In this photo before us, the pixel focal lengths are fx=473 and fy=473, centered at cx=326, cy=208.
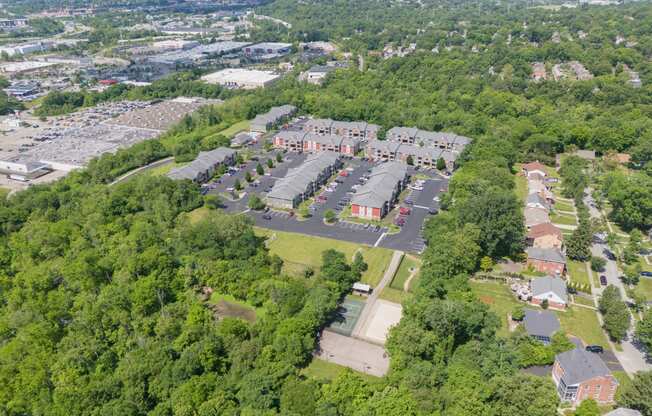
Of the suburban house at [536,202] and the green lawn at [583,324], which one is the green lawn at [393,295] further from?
the suburban house at [536,202]

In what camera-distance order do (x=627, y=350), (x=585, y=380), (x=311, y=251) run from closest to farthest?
(x=585, y=380) → (x=627, y=350) → (x=311, y=251)

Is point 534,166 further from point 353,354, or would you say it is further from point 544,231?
point 353,354

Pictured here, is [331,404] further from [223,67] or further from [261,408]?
[223,67]

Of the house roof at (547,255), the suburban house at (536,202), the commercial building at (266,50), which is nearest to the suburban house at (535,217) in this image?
the suburban house at (536,202)

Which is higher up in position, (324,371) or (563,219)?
(324,371)

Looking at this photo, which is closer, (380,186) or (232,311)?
(232,311)

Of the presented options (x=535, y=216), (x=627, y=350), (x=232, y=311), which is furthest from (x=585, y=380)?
(x=232, y=311)

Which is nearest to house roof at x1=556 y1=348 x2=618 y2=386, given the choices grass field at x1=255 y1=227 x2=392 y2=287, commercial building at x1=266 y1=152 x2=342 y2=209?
grass field at x1=255 y1=227 x2=392 y2=287

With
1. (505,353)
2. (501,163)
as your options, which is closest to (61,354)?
(505,353)
